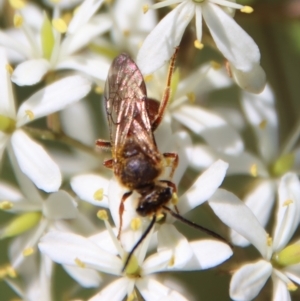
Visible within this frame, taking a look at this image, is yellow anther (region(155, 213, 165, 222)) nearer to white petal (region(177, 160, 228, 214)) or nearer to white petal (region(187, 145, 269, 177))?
white petal (region(177, 160, 228, 214))

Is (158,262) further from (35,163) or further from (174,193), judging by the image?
(35,163)

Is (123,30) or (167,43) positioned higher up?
(167,43)

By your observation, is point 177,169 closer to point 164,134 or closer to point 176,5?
point 164,134

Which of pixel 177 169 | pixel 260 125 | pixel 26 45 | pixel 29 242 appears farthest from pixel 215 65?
pixel 29 242

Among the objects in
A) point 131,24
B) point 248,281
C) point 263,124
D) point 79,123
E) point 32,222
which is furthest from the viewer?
point 79,123

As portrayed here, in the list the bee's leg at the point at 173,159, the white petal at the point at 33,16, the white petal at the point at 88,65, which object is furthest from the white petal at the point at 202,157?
the white petal at the point at 33,16

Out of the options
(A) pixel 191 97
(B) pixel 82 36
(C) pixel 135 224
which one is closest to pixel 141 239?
(C) pixel 135 224

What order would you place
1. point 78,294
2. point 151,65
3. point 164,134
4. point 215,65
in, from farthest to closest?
1. point 78,294
2. point 215,65
3. point 164,134
4. point 151,65
